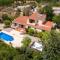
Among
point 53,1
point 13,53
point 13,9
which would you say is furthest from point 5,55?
point 53,1

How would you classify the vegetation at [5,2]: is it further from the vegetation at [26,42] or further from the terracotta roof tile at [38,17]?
the vegetation at [26,42]

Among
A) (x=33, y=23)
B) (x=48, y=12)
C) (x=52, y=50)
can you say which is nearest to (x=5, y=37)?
(x=33, y=23)

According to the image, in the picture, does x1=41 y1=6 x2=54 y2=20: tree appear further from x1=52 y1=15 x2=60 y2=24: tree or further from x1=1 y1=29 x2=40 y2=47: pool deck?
x1=1 y1=29 x2=40 y2=47: pool deck

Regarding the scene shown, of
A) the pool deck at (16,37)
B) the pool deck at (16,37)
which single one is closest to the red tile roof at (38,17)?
the pool deck at (16,37)

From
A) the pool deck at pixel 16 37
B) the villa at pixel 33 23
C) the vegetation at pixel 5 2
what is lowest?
the pool deck at pixel 16 37

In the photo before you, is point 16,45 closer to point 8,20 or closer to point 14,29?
point 14,29

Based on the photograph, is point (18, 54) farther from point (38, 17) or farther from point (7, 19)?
point (7, 19)

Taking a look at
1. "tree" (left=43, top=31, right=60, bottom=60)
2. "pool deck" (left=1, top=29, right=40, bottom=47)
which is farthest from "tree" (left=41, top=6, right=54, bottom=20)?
"tree" (left=43, top=31, right=60, bottom=60)

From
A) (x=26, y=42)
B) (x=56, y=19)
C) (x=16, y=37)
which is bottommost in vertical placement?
(x=16, y=37)
